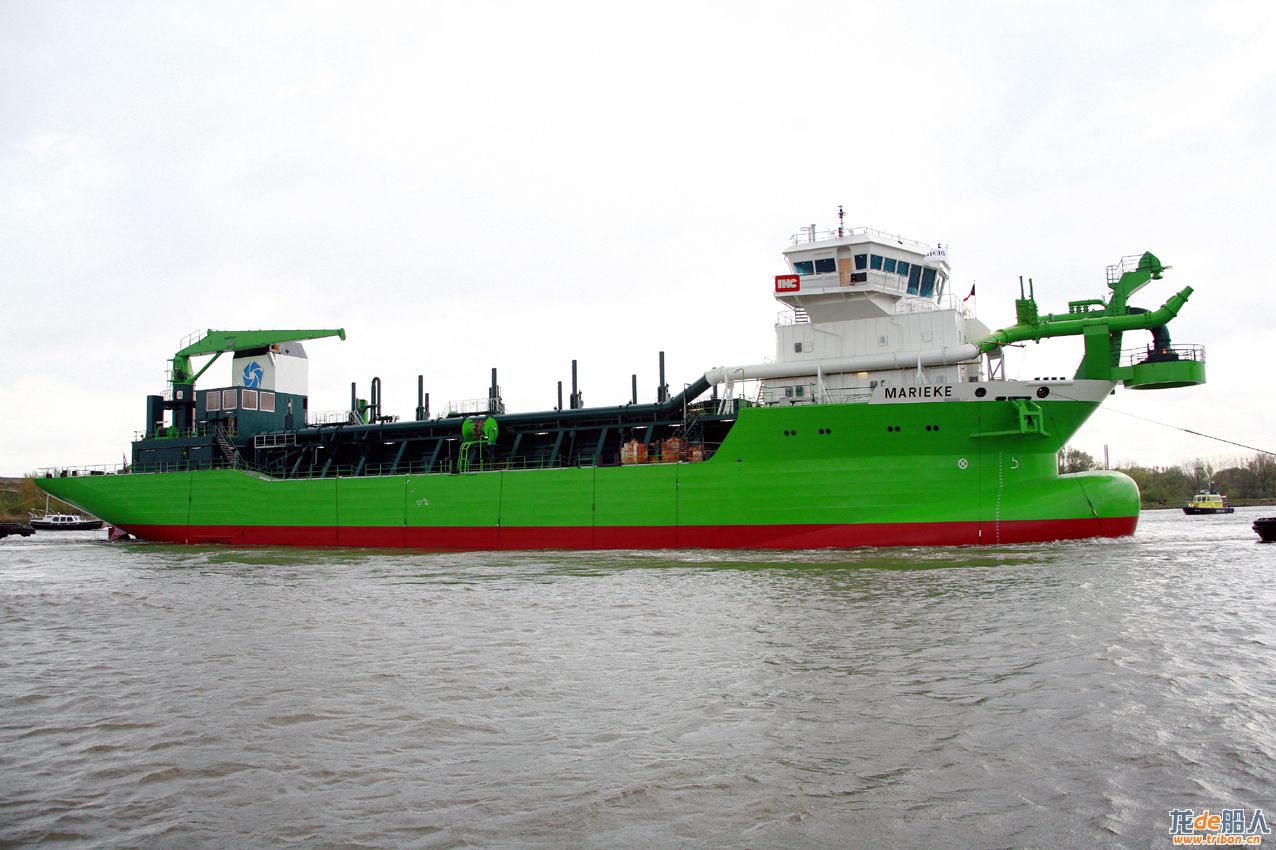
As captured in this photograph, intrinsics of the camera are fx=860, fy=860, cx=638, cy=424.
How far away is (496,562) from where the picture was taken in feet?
70.0

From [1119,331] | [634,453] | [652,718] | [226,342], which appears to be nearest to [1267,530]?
[1119,331]

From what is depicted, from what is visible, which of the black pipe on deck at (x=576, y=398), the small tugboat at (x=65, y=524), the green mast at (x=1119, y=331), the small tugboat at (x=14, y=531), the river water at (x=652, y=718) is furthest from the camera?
the small tugboat at (x=65, y=524)

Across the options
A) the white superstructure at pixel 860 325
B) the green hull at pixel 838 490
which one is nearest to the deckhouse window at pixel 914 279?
the white superstructure at pixel 860 325

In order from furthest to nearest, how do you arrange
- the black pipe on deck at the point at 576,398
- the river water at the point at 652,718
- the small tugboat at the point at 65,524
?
the small tugboat at the point at 65,524 < the black pipe on deck at the point at 576,398 < the river water at the point at 652,718

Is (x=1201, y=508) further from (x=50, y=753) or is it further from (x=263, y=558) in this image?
(x=50, y=753)

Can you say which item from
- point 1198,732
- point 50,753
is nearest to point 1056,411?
point 1198,732

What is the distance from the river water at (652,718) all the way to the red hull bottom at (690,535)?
265 inches

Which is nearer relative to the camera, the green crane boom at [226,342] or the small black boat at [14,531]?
the green crane boom at [226,342]

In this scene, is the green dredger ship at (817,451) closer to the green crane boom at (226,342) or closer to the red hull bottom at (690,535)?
the red hull bottom at (690,535)

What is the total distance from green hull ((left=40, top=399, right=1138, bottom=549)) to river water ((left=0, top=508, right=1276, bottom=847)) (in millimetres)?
6806

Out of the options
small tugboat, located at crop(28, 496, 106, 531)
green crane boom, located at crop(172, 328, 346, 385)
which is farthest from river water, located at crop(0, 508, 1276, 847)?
small tugboat, located at crop(28, 496, 106, 531)

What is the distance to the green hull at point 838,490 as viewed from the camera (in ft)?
67.8

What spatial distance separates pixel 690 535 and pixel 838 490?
13.8 feet

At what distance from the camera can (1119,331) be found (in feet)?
67.9
